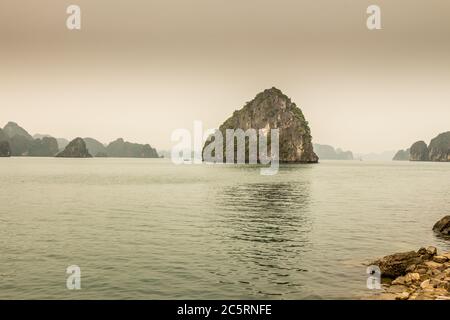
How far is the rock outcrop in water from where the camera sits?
62.3 ft

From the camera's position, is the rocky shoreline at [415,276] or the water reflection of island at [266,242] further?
the water reflection of island at [266,242]

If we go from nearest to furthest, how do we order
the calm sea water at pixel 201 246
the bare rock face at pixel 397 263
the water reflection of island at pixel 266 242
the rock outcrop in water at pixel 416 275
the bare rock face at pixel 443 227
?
the rock outcrop in water at pixel 416 275, the calm sea water at pixel 201 246, the water reflection of island at pixel 266 242, the bare rock face at pixel 397 263, the bare rock face at pixel 443 227

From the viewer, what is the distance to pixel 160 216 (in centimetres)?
4722

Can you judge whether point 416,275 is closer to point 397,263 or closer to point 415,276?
point 415,276

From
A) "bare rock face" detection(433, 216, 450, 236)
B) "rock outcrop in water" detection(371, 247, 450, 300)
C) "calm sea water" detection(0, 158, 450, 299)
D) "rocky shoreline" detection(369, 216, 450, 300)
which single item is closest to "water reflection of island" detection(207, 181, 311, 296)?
"calm sea water" detection(0, 158, 450, 299)

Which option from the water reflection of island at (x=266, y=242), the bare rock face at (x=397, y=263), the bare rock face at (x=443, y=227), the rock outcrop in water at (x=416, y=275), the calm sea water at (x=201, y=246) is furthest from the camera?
the bare rock face at (x=443, y=227)

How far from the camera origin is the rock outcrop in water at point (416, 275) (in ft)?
62.3

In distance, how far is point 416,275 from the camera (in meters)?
22.2

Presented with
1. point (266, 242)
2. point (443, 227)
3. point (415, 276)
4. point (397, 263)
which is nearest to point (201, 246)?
point (266, 242)

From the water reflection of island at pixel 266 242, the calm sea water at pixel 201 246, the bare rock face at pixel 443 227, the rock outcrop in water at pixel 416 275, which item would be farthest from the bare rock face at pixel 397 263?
the bare rock face at pixel 443 227

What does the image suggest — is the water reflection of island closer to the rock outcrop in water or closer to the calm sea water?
the calm sea water

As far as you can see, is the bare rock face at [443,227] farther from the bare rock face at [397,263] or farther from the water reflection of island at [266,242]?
the bare rock face at [397,263]

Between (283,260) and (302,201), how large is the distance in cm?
3788
